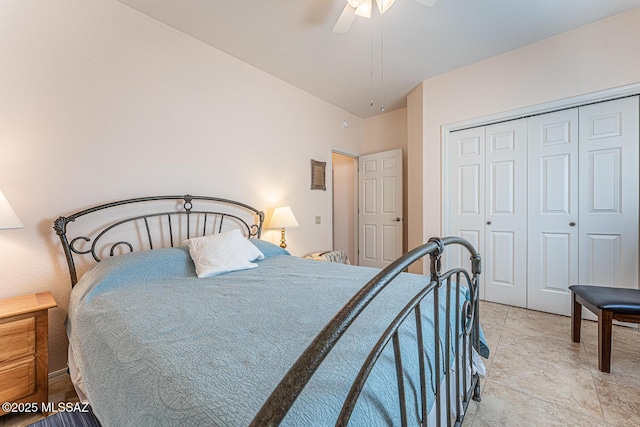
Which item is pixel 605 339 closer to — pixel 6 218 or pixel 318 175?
pixel 318 175

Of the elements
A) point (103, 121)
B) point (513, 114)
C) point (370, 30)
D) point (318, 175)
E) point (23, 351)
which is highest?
point (370, 30)

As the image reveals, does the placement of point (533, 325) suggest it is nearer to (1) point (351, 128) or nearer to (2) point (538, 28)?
(2) point (538, 28)

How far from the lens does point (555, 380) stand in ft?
5.28

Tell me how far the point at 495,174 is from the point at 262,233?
8.89 feet

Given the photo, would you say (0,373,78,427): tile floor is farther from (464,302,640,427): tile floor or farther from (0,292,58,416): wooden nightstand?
(464,302,640,427): tile floor

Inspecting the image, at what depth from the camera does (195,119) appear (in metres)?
2.39

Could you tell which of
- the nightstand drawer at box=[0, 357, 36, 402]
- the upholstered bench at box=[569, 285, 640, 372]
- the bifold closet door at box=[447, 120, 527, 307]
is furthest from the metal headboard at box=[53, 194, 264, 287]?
the upholstered bench at box=[569, 285, 640, 372]

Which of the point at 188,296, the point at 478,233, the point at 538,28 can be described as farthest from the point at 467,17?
the point at 188,296

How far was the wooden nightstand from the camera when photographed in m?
1.30

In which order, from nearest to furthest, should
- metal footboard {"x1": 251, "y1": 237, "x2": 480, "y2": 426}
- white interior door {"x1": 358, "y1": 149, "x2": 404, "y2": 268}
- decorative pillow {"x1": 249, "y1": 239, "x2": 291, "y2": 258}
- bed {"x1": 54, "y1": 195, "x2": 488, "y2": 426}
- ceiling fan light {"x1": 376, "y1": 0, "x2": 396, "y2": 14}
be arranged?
metal footboard {"x1": 251, "y1": 237, "x2": 480, "y2": 426}
bed {"x1": 54, "y1": 195, "x2": 488, "y2": 426}
ceiling fan light {"x1": 376, "y1": 0, "x2": 396, "y2": 14}
decorative pillow {"x1": 249, "y1": 239, "x2": 291, "y2": 258}
white interior door {"x1": 358, "y1": 149, "x2": 404, "y2": 268}

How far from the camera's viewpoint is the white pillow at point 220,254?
5.98 feet

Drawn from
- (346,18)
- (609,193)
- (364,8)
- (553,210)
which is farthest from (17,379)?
(609,193)

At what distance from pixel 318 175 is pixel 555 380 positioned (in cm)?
298

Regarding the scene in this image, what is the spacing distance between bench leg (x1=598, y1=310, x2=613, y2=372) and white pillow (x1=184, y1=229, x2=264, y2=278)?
2.34 m
